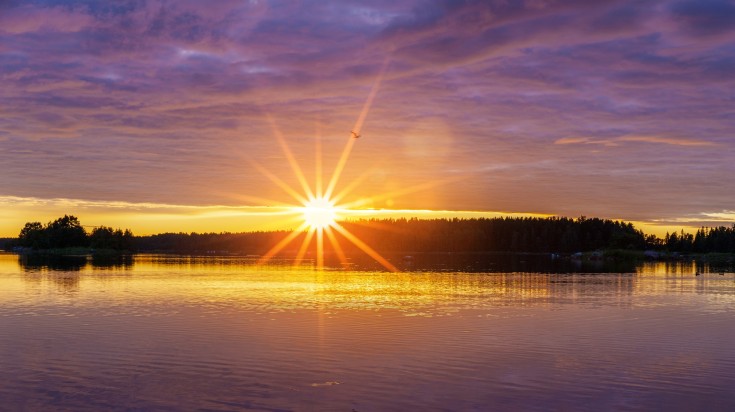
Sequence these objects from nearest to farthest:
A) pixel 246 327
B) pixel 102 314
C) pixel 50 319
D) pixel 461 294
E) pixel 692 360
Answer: pixel 692 360 → pixel 246 327 → pixel 50 319 → pixel 102 314 → pixel 461 294

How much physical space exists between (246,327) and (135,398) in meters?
17.5

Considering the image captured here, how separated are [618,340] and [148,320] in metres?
29.4

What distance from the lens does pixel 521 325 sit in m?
44.4

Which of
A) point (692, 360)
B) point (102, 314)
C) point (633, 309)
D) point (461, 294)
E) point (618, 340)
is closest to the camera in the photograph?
point (692, 360)

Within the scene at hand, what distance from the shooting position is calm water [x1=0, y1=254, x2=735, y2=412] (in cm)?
2480

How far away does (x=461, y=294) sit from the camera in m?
67.9

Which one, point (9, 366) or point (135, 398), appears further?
point (9, 366)

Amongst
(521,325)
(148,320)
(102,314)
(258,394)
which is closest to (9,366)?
(258,394)

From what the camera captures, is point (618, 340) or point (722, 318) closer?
point (618, 340)

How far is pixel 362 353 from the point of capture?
33.4 meters

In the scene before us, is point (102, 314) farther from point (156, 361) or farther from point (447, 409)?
point (447, 409)

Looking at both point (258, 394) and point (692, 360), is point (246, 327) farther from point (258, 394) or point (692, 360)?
point (692, 360)

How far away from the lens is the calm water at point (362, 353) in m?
24.8

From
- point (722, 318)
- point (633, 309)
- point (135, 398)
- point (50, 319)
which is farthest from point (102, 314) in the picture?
point (722, 318)
